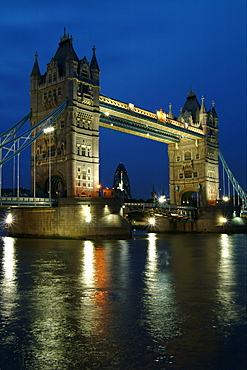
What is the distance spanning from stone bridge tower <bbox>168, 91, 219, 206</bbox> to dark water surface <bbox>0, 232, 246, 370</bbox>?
56813 millimetres

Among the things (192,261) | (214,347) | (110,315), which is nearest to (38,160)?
(192,261)

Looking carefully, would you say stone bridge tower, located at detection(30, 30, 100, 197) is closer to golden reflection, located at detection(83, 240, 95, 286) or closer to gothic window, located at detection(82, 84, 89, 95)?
gothic window, located at detection(82, 84, 89, 95)

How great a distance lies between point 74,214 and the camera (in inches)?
1887

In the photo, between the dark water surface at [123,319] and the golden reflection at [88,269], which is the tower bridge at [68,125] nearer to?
the golden reflection at [88,269]

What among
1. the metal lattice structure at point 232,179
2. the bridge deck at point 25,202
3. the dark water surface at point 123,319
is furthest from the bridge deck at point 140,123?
the dark water surface at point 123,319

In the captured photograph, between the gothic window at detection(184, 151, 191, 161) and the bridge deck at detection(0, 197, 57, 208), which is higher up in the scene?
the gothic window at detection(184, 151, 191, 161)

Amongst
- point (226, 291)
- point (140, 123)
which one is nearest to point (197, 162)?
point (140, 123)

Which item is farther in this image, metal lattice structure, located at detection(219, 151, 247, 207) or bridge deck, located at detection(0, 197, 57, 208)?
metal lattice structure, located at detection(219, 151, 247, 207)

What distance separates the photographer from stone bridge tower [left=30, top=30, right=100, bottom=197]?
51.2 meters

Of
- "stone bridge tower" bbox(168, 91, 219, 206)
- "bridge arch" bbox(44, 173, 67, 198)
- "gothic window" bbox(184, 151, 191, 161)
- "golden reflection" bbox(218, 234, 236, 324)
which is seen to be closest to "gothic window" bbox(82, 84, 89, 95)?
"bridge arch" bbox(44, 173, 67, 198)

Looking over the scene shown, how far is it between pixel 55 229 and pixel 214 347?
40478 millimetres

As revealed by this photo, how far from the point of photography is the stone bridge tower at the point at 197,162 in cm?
7856

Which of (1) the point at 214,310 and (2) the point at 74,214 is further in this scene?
(2) the point at 74,214

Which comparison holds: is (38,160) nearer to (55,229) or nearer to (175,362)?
(55,229)
